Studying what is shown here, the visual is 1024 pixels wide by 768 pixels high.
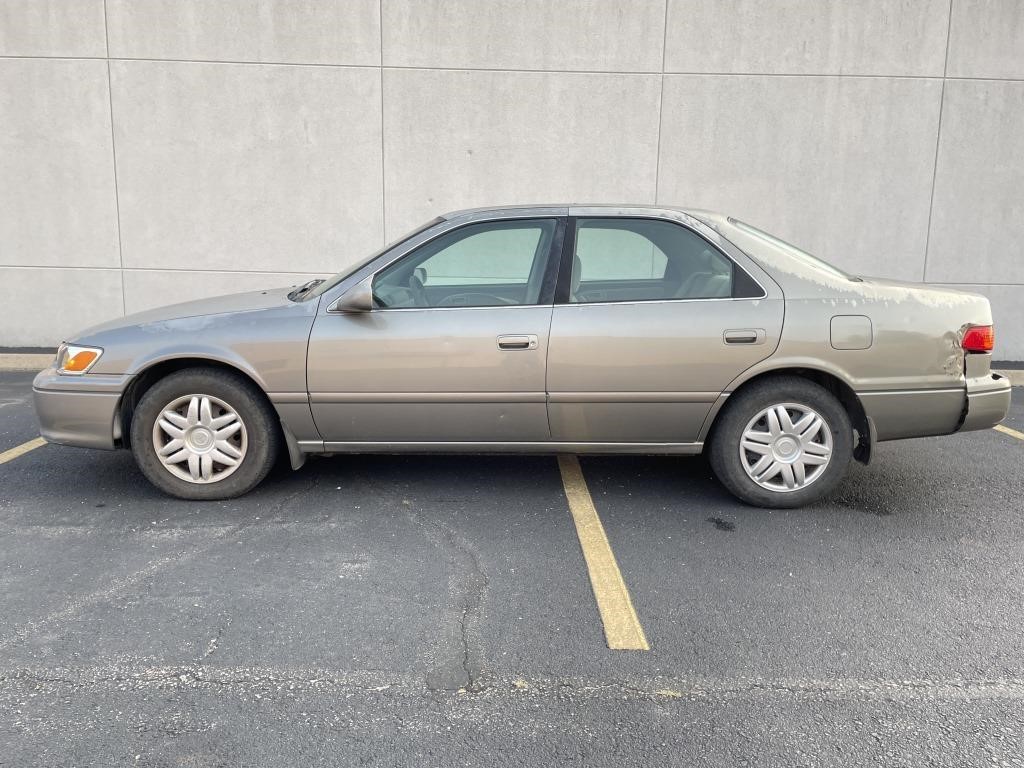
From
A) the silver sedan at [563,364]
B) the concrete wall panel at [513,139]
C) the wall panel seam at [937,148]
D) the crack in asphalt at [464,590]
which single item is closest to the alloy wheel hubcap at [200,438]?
the silver sedan at [563,364]

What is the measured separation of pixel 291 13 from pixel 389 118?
1.40m

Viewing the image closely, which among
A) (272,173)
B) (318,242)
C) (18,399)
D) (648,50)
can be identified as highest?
(648,50)

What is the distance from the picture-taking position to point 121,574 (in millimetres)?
3395

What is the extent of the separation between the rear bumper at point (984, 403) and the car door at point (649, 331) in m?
1.09

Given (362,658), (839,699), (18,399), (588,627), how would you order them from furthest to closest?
(18,399)
(588,627)
(362,658)
(839,699)

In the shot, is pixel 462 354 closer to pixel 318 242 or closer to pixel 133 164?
pixel 318 242

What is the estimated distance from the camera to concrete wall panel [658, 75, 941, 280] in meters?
8.08

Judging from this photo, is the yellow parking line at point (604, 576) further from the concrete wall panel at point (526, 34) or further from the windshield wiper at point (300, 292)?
the concrete wall panel at point (526, 34)

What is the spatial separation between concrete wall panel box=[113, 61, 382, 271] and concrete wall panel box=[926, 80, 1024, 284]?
19.2 feet

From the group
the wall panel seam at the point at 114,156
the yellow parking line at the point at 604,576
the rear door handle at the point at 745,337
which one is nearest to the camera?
the yellow parking line at the point at 604,576

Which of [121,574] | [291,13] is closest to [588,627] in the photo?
[121,574]

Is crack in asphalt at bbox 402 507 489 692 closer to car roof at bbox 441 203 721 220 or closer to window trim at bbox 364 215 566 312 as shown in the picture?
window trim at bbox 364 215 566 312

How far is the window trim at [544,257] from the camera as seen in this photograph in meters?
4.10

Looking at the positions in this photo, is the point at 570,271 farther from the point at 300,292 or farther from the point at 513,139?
the point at 513,139
